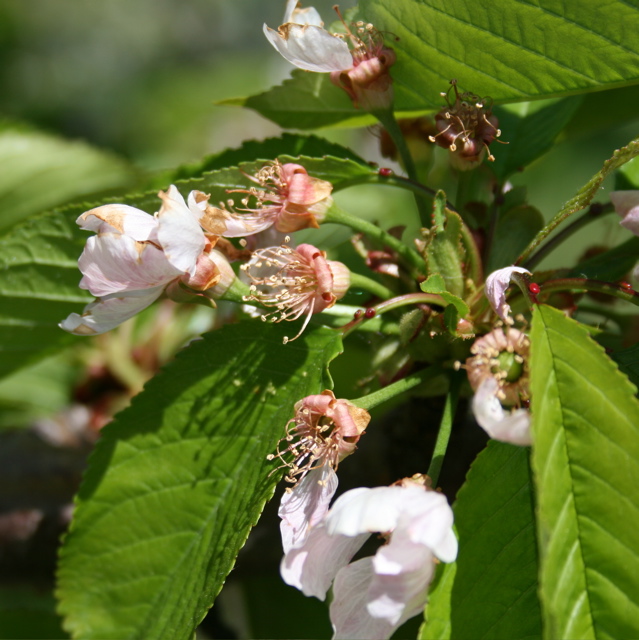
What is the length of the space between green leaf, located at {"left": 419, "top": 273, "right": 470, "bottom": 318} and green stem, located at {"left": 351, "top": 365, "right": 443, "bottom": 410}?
0.11 meters

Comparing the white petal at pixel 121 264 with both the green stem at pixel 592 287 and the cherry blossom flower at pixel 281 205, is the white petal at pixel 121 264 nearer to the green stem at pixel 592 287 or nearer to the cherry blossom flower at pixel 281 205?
the cherry blossom flower at pixel 281 205

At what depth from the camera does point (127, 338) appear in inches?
72.7

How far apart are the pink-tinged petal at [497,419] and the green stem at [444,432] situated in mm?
120

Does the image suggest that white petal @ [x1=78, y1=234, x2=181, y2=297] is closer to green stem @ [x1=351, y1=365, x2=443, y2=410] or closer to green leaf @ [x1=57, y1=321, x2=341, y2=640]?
green leaf @ [x1=57, y1=321, x2=341, y2=640]

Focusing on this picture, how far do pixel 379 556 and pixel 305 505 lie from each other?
6.0 inches

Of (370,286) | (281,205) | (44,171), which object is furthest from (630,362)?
(44,171)

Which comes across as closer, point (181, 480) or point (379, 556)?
point (379, 556)

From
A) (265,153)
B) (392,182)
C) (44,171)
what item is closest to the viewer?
(392,182)

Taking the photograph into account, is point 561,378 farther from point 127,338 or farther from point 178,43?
point 178,43

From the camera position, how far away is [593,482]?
2.05 ft

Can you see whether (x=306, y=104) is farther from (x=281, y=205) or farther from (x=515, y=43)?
(x=515, y=43)

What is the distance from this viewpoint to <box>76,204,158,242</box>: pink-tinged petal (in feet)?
2.53

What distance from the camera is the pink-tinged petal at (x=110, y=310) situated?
32.6 inches

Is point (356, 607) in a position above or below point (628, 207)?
below
